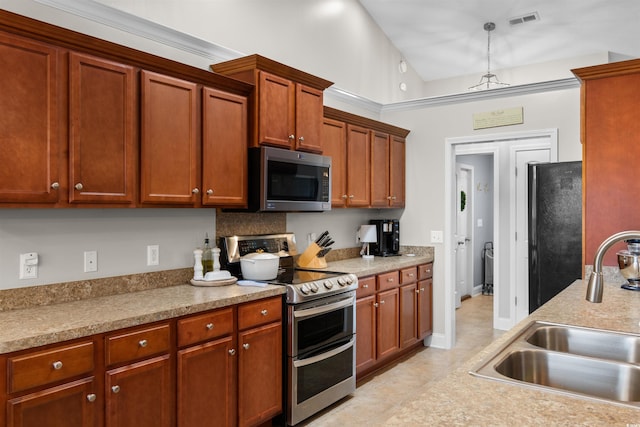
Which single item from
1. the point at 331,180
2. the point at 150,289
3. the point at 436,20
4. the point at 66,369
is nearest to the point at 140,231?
the point at 150,289

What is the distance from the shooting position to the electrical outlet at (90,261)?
2.49 m

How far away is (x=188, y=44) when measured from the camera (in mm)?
3070

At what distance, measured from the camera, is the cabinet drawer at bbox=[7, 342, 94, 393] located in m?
1.68

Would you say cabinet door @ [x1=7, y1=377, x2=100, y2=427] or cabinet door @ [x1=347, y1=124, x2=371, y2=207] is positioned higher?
cabinet door @ [x1=347, y1=124, x2=371, y2=207]

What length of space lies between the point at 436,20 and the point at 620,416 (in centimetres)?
483

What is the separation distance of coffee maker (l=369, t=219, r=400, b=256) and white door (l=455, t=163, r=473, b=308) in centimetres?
231

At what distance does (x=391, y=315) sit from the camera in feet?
13.5

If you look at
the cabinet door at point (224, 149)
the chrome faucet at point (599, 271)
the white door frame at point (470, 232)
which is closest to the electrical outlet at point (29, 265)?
the cabinet door at point (224, 149)

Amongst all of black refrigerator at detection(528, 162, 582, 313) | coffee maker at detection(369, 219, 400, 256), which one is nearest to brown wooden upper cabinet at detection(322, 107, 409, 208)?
coffee maker at detection(369, 219, 400, 256)

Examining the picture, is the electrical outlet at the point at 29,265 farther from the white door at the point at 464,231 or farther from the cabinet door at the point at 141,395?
the white door at the point at 464,231

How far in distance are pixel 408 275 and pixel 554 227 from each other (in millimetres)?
1296

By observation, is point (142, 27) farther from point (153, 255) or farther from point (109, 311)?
point (109, 311)

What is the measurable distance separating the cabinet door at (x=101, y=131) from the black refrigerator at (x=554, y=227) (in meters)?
3.05

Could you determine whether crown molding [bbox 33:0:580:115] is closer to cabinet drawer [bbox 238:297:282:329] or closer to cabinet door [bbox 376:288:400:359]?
cabinet drawer [bbox 238:297:282:329]
